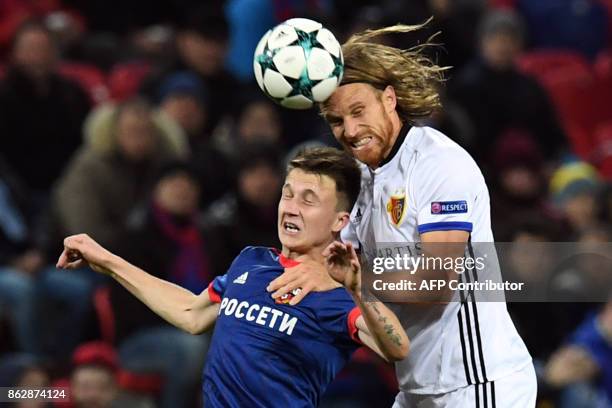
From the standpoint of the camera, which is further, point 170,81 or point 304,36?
point 170,81

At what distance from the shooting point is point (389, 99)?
18.0ft

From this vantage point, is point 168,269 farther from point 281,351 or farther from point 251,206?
point 281,351

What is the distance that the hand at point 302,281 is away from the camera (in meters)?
5.29

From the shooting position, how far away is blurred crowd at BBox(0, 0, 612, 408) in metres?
8.30

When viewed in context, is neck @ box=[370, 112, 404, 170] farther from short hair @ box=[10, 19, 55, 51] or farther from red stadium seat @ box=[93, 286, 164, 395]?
short hair @ box=[10, 19, 55, 51]

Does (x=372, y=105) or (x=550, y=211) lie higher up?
(x=372, y=105)

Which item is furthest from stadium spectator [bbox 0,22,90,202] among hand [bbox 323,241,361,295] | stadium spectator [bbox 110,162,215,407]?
hand [bbox 323,241,361,295]

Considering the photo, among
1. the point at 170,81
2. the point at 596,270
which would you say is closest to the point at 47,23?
the point at 170,81

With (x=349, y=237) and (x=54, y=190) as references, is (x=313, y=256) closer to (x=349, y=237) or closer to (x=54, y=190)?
(x=349, y=237)

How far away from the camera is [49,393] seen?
745 centimetres

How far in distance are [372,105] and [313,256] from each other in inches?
25.6

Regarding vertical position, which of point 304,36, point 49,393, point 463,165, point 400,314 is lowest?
point 49,393

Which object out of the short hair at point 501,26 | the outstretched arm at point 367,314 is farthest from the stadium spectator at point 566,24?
the outstretched arm at point 367,314

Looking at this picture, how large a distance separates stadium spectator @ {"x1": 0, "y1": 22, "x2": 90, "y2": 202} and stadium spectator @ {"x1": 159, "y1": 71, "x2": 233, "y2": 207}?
27.5 inches
